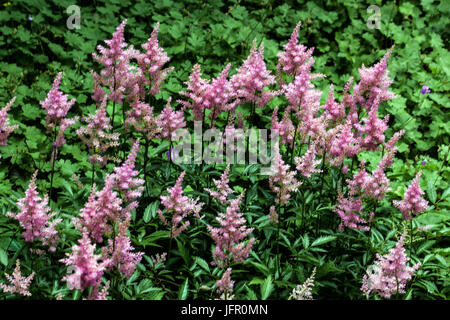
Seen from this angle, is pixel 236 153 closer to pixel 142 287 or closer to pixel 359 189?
pixel 359 189

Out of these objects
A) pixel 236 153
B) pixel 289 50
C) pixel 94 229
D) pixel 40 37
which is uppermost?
pixel 40 37

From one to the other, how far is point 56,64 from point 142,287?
406cm

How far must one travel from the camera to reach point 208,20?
7.40 meters

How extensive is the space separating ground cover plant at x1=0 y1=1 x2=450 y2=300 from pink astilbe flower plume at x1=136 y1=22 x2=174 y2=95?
11 millimetres

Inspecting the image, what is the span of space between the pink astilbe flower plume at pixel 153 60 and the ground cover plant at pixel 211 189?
11 millimetres

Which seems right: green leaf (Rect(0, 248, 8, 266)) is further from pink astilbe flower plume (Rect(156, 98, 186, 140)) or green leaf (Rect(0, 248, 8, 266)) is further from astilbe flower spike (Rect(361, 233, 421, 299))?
astilbe flower spike (Rect(361, 233, 421, 299))

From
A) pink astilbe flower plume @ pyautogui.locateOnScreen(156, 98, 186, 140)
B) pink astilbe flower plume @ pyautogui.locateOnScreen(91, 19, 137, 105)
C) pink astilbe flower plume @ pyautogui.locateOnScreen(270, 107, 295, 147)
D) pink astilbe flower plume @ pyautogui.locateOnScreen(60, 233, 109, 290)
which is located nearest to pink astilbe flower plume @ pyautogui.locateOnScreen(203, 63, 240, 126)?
pink astilbe flower plume @ pyautogui.locateOnScreen(156, 98, 186, 140)

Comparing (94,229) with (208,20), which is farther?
(208,20)

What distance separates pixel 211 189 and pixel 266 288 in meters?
1.05

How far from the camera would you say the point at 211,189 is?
3988mm

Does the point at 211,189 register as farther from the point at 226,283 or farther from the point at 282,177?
the point at 226,283

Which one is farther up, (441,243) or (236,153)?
(236,153)

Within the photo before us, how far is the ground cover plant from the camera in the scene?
309cm
